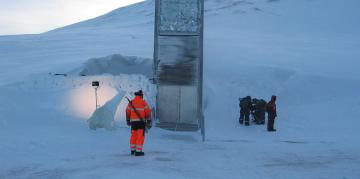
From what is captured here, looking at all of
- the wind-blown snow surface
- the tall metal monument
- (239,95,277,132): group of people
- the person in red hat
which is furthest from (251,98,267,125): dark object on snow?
the person in red hat

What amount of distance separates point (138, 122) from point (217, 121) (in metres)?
6.95

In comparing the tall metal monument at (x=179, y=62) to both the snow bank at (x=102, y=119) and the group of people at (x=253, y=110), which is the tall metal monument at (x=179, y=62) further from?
the snow bank at (x=102, y=119)

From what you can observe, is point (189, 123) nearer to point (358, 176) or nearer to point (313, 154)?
point (313, 154)

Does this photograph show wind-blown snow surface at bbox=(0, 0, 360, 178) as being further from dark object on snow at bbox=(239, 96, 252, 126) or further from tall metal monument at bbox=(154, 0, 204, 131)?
tall metal monument at bbox=(154, 0, 204, 131)

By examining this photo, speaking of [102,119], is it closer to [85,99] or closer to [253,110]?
[85,99]

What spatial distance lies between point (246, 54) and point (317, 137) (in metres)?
11.6

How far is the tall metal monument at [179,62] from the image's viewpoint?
15.5 m

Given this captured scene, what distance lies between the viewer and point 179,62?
16.2 metres

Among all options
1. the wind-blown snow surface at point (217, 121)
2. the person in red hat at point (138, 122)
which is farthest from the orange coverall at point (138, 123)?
the wind-blown snow surface at point (217, 121)

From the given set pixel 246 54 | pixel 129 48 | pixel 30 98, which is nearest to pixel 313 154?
pixel 30 98

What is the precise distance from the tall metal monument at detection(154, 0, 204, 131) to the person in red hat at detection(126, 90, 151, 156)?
4949 millimetres

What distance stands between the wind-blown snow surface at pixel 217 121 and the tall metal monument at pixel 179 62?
1.01 metres

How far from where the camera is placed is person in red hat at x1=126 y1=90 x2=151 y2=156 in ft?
31.8

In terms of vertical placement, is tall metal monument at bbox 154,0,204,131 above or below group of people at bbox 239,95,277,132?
above
